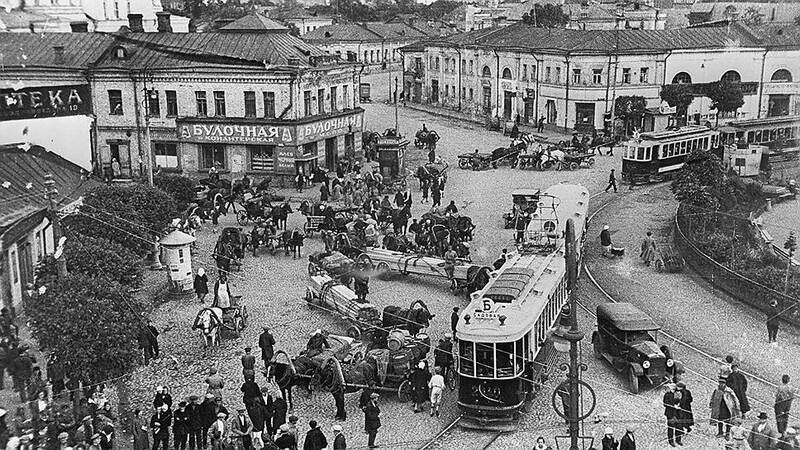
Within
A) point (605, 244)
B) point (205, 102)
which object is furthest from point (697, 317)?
point (205, 102)

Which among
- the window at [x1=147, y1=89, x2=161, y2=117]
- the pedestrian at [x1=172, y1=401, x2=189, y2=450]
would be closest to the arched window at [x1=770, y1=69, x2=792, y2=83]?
the window at [x1=147, y1=89, x2=161, y2=117]

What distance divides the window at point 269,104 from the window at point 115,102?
735 centimetres

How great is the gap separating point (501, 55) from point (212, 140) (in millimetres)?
28352

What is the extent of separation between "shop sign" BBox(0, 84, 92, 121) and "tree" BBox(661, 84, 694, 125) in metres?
43.3

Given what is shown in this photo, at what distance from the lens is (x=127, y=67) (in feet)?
151

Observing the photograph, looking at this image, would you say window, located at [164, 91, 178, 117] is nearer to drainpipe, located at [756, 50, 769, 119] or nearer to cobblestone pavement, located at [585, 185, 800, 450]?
cobblestone pavement, located at [585, 185, 800, 450]

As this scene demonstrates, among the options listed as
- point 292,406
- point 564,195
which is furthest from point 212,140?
point 292,406

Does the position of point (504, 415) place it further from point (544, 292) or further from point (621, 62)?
point (621, 62)

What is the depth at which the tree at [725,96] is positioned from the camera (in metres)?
58.1

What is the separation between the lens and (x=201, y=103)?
150 ft

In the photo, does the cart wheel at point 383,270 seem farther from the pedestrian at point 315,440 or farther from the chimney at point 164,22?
the chimney at point 164,22

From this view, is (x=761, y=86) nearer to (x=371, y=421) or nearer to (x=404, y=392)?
(x=404, y=392)

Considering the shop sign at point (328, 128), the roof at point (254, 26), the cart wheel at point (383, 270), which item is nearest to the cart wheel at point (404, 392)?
the cart wheel at point (383, 270)

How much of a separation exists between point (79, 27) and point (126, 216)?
24343 millimetres
